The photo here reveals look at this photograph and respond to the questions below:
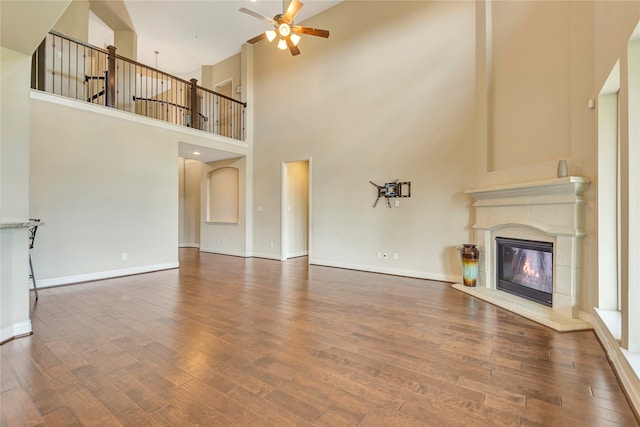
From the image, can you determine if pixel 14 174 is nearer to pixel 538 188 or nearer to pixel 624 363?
pixel 624 363

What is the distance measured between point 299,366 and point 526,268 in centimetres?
331

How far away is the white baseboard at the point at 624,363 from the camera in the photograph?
1690mm

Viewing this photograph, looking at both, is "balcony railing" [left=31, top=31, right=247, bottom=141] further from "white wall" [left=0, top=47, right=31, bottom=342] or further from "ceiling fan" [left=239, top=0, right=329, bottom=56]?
"white wall" [left=0, top=47, right=31, bottom=342]

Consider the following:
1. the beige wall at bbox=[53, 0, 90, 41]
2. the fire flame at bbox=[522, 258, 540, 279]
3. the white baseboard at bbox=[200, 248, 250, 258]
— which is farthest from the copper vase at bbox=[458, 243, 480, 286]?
the beige wall at bbox=[53, 0, 90, 41]

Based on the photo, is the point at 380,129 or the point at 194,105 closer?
the point at 380,129

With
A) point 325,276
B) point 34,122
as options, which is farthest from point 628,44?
point 34,122

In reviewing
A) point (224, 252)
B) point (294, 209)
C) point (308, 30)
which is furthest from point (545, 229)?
point (224, 252)

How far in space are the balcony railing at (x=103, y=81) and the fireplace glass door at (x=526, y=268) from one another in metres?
5.68

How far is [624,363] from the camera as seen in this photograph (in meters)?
1.92

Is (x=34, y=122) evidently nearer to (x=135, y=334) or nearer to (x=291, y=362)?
(x=135, y=334)

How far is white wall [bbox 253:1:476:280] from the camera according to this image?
4680 millimetres

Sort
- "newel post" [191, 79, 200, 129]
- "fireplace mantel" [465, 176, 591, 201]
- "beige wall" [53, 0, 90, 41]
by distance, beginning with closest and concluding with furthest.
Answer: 1. "fireplace mantel" [465, 176, 591, 201]
2. "beige wall" [53, 0, 90, 41]
3. "newel post" [191, 79, 200, 129]

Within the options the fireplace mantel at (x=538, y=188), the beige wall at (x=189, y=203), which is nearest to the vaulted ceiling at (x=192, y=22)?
the beige wall at (x=189, y=203)

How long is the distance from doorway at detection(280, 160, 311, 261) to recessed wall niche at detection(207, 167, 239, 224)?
4.99 ft
